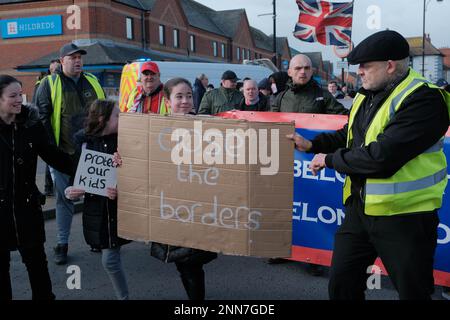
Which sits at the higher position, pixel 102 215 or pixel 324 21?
pixel 324 21

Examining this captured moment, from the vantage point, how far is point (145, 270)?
4.73 metres

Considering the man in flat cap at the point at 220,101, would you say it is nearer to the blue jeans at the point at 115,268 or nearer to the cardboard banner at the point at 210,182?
the blue jeans at the point at 115,268

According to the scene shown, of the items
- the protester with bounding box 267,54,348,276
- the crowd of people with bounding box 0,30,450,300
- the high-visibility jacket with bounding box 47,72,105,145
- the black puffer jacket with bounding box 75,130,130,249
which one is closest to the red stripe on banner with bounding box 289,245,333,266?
the crowd of people with bounding box 0,30,450,300

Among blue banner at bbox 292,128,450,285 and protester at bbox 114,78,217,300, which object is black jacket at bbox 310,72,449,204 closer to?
protester at bbox 114,78,217,300

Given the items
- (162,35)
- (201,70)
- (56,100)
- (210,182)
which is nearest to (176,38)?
(162,35)

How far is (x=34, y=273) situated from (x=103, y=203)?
69cm

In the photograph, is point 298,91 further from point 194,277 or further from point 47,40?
point 47,40

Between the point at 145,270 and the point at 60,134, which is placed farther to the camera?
the point at 60,134

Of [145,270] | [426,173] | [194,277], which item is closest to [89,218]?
[194,277]

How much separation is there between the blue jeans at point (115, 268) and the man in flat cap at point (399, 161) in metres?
1.83

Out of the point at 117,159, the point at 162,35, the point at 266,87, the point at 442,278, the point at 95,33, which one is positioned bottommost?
the point at 442,278

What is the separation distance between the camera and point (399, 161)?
2.38 m

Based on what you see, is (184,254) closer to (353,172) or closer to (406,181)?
(353,172)
